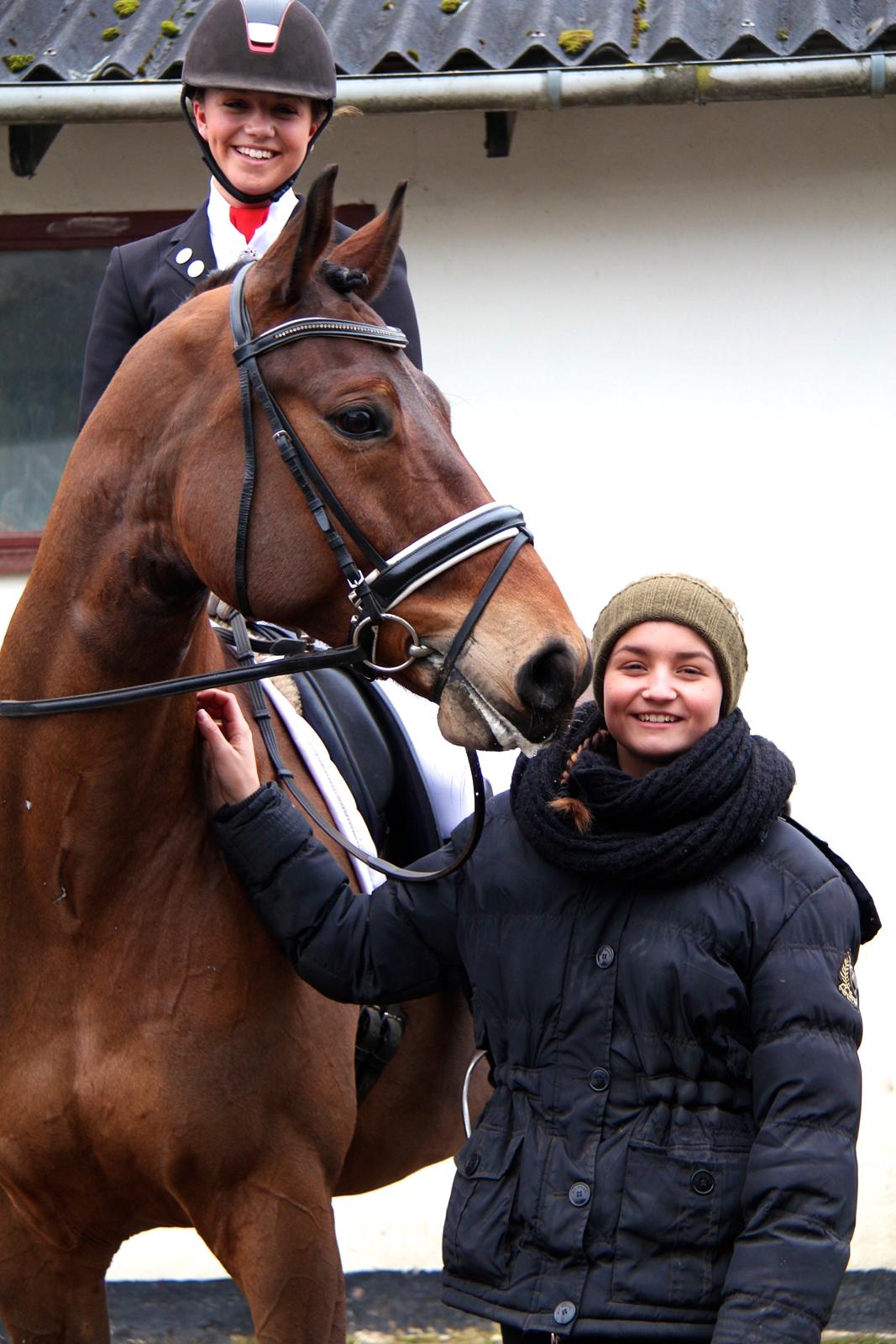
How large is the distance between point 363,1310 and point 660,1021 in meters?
3.36

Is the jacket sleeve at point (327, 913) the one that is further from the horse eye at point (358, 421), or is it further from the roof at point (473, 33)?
the roof at point (473, 33)

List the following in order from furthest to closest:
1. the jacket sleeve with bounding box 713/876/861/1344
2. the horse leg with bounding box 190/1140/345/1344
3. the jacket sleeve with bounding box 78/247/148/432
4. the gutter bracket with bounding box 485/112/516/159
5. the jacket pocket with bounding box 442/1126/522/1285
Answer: the gutter bracket with bounding box 485/112/516/159
the jacket sleeve with bounding box 78/247/148/432
the horse leg with bounding box 190/1140/345/1344
the jacket pocket with bounding box 442/1126/522/1285
the jacket sleeve with bounding box 713/876/861/1344

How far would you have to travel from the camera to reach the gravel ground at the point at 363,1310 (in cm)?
512

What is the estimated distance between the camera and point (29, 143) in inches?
193

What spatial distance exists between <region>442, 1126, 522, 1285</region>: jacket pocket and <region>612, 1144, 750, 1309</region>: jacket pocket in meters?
0.18

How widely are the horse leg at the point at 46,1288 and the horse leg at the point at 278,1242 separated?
0.36 m

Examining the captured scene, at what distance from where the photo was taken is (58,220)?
5047 millimetres

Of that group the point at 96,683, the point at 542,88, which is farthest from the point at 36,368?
the point at 96,683

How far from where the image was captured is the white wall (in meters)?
4.93

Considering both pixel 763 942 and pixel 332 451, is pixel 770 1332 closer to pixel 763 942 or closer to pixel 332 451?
pixel 763 942

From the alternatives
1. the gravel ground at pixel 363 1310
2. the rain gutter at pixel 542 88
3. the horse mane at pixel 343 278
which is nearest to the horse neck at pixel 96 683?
the horse mane at pixel 343 278

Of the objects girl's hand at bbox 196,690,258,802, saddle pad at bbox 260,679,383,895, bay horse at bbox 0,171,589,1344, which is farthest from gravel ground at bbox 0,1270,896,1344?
girl's hand at bbox 196,690,258,802

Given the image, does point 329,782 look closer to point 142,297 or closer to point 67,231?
point 142,297

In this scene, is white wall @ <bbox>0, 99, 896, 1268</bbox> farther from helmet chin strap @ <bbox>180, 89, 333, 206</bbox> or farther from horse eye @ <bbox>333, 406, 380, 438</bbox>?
horse eye @ <bbox>333, 406, 380, 438</bbox>
